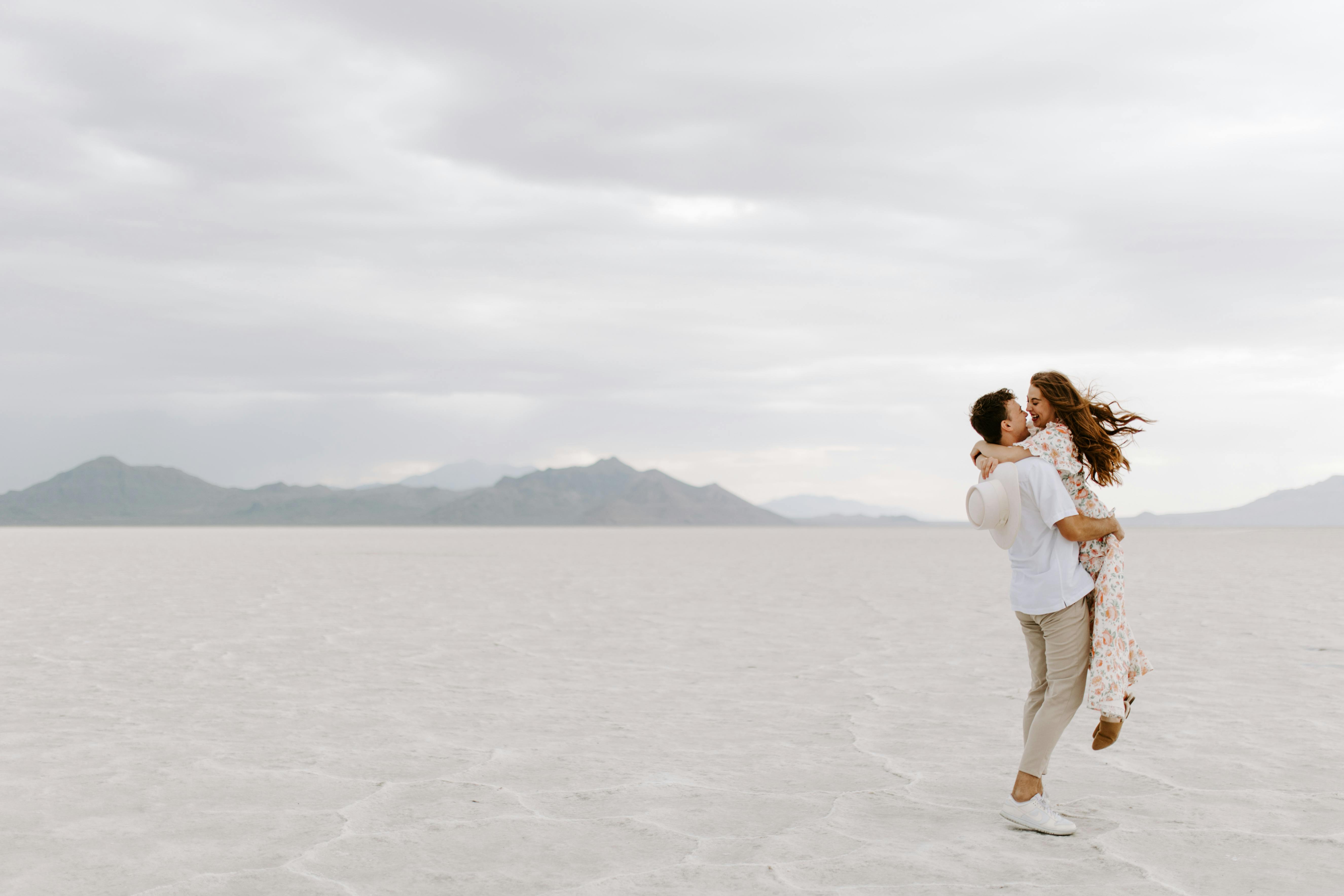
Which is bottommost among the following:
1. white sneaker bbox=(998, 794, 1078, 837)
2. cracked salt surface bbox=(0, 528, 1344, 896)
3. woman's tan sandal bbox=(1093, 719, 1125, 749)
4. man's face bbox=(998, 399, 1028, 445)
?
cracked salt surface bbox=(0, 528, 1344, 896)

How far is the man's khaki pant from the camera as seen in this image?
382cm

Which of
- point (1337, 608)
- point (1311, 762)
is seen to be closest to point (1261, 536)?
point (1337, 608)

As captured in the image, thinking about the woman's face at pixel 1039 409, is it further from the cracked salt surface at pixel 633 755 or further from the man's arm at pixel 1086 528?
the cracked salt surface at pixel 633 755

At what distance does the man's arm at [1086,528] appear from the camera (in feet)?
12.2

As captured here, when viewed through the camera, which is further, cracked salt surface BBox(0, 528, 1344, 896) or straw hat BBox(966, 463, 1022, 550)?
straw hat BBox(966, 463, 1022, 550)

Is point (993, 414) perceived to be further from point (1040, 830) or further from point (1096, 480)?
point (1040, 830)

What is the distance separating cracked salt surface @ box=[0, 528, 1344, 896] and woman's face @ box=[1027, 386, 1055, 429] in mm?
1421

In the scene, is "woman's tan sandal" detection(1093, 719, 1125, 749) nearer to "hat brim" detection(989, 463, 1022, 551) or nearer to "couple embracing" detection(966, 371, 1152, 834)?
"couple embracing" detection(966, 371, 1152, 834)

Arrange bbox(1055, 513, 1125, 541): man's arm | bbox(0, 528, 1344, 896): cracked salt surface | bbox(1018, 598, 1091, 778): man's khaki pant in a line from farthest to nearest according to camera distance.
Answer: bbox(1018, 598, 1091, 778): man's khaki pant → bbox(1055, 513, 1125, 541): man's arm → bbox(0, 528, 1344, 896): cracked salt surface

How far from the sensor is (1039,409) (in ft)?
12.8

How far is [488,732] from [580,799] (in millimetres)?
1453

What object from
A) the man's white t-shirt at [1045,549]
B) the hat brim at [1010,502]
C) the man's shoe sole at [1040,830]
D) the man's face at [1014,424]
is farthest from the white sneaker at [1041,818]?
the man's face at [1014,424]

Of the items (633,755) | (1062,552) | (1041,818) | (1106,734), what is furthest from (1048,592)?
(633,755)

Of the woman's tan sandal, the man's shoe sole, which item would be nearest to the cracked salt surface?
the man's shoe sole
